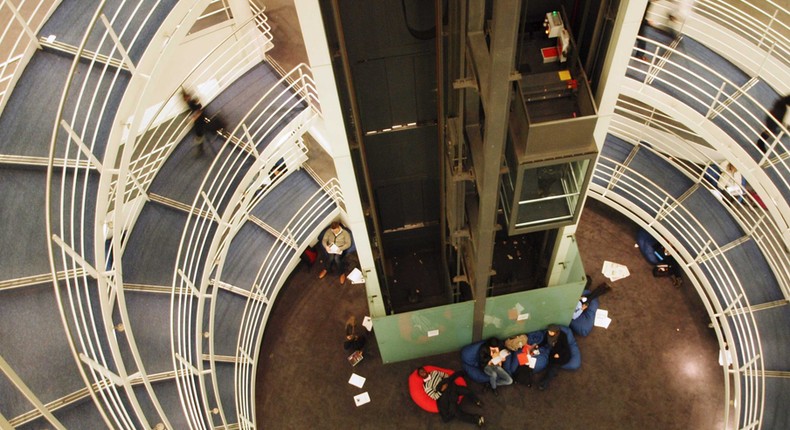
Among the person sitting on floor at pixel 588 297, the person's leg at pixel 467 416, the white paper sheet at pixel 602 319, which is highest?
the person sitting on floor at pixel 588 297

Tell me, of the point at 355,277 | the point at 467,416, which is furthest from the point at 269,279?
the point at 467,416

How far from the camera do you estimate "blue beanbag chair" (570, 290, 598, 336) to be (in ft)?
27.3

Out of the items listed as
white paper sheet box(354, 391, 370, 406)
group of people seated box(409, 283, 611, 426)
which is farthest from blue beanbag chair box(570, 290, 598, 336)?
white paper sheet box(354, 391, 370, 406)

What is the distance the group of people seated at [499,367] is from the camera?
796 centimetres

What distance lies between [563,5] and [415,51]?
1.37 meters

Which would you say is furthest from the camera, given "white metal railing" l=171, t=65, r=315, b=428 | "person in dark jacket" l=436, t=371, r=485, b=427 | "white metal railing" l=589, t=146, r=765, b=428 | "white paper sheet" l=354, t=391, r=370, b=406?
"white paper sheet" l=354, t=391, r=370, b=406

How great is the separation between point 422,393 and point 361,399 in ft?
2.78

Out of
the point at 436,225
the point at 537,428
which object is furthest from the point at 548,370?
the point at 436,225

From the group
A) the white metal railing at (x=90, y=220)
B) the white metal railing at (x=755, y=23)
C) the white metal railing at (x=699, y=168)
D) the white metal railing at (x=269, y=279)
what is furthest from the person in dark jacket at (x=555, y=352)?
the white metal railing at (x=90, y=220)

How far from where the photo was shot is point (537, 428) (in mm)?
7820

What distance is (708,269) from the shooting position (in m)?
7.66

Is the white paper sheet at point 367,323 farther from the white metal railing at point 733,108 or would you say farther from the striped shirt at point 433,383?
the white metal railing at point 733,108

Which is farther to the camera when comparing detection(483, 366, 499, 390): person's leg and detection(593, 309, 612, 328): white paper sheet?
detection(593, 309, 612, 328): white paper sheet

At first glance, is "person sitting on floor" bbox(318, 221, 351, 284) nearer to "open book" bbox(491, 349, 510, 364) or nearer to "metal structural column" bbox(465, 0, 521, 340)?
"open book" bbox(491, 349, 510, 364)
